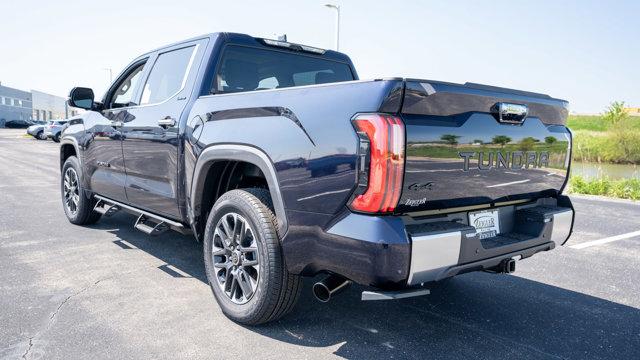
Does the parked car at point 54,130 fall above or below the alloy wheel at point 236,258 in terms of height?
above

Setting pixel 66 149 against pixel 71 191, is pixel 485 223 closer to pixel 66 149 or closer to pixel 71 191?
pixel 71 191

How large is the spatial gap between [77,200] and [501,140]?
500cm

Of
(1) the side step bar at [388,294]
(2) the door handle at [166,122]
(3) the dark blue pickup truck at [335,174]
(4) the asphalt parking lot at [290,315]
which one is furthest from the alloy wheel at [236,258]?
(2) the door handle at [166,122]

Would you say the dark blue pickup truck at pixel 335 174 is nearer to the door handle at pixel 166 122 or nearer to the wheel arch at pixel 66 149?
the door handle at pixel 166 122

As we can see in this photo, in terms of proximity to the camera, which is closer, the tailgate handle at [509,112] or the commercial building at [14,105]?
the tailgate handle at [509,112]

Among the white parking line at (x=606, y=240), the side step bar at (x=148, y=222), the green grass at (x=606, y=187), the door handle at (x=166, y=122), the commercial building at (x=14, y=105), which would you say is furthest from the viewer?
the commercial building at (x=14, y=105)

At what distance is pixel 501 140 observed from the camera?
8.77 ft

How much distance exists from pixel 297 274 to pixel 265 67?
206 centimetres

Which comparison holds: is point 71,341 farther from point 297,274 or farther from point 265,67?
point 265,67

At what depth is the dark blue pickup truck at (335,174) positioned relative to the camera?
2211 mm

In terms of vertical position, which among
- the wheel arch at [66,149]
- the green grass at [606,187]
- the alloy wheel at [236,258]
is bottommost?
the green grass at [606,187]

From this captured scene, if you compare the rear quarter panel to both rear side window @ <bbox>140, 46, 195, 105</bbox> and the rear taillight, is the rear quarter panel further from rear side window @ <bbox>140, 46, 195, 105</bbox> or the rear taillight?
rear side window @ <bbox>140, 46, 195, 105</bbox>

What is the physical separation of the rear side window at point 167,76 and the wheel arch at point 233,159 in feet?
2.90

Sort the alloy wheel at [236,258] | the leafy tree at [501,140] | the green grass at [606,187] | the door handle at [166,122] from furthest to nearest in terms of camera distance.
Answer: the green grass at [606,187] < the door handle at [166,122] < the alloy wheel at [236,258] < the leafy tree at [501,140]
